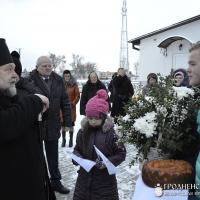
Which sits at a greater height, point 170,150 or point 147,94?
point 147,94

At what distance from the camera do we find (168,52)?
19.9 m

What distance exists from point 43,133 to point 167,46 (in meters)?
17.2

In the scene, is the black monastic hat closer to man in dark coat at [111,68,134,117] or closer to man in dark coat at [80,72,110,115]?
man in dark coat at [80,72,110,115]

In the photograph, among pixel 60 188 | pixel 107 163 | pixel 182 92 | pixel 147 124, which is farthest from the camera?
pixel 60 188

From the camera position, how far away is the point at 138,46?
79.8ft

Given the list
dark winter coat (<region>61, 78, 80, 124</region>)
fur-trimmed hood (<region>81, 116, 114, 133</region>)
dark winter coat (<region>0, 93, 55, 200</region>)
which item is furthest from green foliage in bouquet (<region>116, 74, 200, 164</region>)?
dark winter coat (<region>61, 78, 80, 124</region>)

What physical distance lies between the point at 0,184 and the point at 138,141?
895 millimetres

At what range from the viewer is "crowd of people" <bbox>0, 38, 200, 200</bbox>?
2.32m

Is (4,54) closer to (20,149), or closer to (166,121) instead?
(20,149)

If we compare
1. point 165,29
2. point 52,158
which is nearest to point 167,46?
point 165,29

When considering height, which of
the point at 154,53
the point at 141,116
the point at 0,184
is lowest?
the point at 0,184

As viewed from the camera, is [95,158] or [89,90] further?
[89,90]

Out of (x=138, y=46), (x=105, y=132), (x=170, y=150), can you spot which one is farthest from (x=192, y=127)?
(x=138, y=46)

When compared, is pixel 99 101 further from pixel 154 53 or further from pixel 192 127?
pixel 154 53
